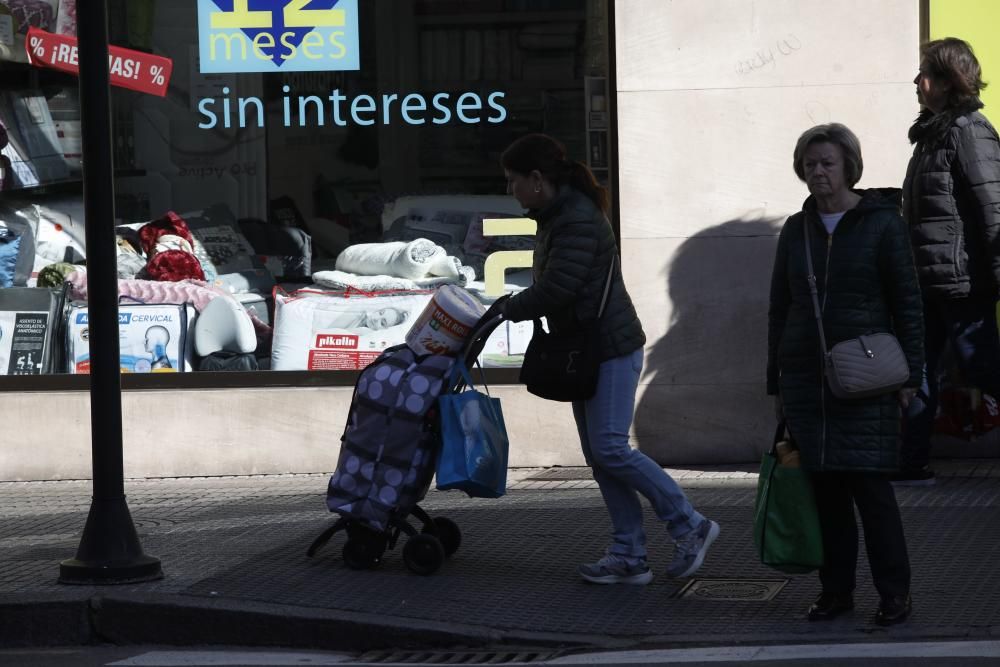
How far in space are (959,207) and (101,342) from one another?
13.6ft

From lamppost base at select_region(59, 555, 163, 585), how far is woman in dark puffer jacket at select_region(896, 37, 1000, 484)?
148 inches

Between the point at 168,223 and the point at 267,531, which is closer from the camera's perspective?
the point at 267,531

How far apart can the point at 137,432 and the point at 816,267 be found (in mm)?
4754

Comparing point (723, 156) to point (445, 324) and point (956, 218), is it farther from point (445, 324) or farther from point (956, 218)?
point (445, 324)

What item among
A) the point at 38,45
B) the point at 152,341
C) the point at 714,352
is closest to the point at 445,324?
the point at 714,352

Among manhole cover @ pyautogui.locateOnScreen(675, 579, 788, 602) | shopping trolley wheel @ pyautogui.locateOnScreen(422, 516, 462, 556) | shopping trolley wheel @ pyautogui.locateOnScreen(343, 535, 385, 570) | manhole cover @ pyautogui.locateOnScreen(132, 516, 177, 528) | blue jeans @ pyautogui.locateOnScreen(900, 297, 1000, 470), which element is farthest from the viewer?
blue jeans @ pyautogui.locateOnScreen(900, 297, 1000, 470)

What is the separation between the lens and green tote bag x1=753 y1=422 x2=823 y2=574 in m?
5.57

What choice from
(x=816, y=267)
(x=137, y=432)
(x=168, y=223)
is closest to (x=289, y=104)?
(x=168, y=223)

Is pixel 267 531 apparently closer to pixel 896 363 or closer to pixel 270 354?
pixel 270 354

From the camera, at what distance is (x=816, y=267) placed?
5.55m

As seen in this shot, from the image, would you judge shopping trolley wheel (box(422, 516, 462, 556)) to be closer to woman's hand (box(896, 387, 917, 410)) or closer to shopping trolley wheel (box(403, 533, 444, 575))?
shopping trolley wheel (box(403, 533, 444, 575))

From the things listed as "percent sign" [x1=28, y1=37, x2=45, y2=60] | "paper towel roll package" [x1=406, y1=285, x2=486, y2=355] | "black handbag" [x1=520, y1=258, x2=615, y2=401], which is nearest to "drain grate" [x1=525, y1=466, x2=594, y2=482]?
"paper towel roll package" [x1=406, y1=285, x2=486, y2=355]

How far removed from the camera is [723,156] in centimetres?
883

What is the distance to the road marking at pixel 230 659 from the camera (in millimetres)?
5539
